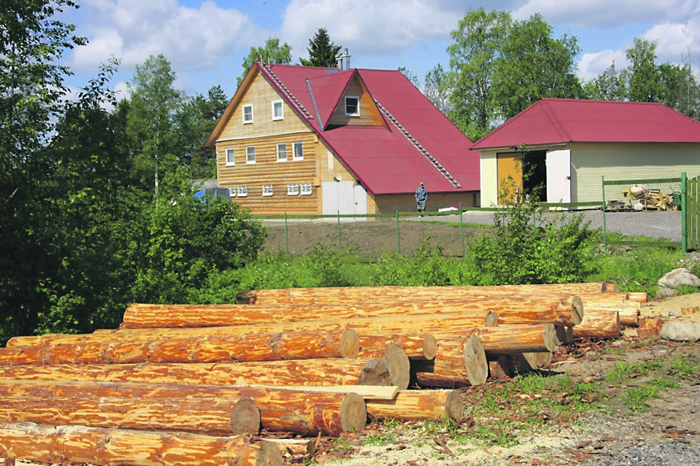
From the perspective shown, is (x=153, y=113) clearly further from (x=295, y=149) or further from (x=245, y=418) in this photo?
(x=245, y=418)

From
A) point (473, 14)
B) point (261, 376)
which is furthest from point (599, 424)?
point (473, 14)

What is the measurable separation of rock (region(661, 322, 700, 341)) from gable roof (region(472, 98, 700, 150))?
2116 cm

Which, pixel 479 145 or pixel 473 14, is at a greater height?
pixel 473 14

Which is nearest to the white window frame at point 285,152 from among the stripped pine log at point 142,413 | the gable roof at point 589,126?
the gable roof at point 589,126

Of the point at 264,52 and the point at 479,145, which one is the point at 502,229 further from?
the point at 264,52

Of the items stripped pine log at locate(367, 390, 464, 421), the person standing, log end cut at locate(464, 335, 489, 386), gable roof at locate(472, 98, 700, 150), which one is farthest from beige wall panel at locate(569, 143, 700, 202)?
stripped pine log at locate(367, 390, 464, 421)

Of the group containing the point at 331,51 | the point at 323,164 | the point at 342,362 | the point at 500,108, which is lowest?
the point at 342,362

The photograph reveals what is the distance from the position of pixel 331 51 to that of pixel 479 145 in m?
38.3

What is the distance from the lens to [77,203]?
10.9 metres

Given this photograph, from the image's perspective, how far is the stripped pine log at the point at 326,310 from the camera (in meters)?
8.98

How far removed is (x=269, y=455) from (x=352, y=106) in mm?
34325

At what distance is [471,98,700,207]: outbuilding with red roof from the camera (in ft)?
98.4

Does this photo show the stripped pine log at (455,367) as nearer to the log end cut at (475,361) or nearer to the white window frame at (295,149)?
the log end cut at (475,361)

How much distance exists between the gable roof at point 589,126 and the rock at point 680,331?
69.4 ft
